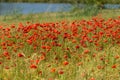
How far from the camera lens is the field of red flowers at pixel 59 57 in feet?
17.4

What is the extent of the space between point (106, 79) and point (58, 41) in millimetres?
2829

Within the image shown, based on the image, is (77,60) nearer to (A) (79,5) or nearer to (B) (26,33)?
(B) (26,33)

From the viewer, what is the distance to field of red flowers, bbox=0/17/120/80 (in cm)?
530

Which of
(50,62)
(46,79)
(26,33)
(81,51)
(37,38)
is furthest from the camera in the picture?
(26,33)

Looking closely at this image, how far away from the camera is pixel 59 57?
6.92 metres

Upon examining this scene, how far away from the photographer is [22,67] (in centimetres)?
551

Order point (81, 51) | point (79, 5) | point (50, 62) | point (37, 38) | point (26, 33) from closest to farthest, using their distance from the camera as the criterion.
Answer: point (50, 62) → point (81, 51) → point (37, 38) → point (26, 33) → point (79, 5)

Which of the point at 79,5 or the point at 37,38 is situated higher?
the point at 37,38

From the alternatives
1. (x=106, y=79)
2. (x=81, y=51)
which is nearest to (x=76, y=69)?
(x=106, y=79)

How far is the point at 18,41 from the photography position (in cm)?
796

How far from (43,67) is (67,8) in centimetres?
1828

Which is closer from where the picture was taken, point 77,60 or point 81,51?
point 77,60

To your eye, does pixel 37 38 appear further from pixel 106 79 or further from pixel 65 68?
pixel 106 79

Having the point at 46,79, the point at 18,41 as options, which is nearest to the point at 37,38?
the point at 18,41
